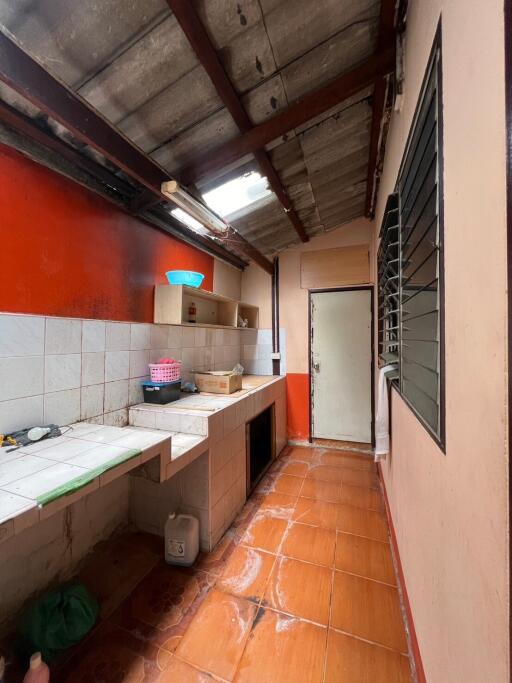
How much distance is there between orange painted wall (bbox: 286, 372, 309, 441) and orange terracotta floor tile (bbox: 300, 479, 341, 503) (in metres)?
0.83

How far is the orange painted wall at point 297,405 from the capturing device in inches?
128

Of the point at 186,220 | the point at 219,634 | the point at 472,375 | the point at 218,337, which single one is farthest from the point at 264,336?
the point at 472,375

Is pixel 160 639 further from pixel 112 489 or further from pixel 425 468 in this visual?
pixel 425 468

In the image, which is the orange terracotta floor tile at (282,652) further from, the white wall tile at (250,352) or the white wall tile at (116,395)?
the white wall tile at (250,352)

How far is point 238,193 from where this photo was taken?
6.47ft

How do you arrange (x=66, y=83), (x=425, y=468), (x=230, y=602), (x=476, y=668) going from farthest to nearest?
(x=230, y=602), (x=66, y=83), (x=425, y=468), (x=476, y=668)

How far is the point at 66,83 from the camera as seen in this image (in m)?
1.02

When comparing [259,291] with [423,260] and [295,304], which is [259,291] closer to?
[295,304]

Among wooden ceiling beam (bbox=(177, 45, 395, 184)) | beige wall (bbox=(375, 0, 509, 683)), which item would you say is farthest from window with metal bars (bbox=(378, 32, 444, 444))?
wooden ceiling beam (bbox=(177, 45, 395, 184))

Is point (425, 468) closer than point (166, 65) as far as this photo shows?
Yes

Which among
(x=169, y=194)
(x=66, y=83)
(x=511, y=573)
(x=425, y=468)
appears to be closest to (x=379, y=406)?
(x=425, y=468)

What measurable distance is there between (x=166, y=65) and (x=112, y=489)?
221 cm

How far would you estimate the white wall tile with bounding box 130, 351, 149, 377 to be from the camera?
1.81 meters

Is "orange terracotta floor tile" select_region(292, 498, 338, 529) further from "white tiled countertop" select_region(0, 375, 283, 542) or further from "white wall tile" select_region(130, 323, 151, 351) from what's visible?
"white wall tile" select_region(130, 323, 151, 351)
